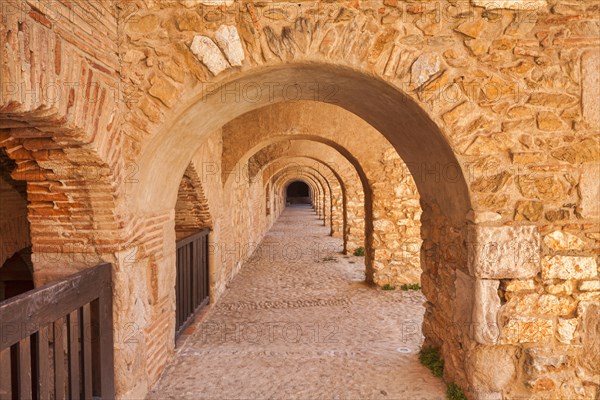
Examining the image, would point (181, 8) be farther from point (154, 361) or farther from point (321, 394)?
point (321, 394)

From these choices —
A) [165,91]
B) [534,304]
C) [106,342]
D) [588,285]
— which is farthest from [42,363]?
[588,285]

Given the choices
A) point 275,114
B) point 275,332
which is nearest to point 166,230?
point 275,332

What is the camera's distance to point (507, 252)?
118 inches

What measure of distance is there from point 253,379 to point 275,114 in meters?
4.91

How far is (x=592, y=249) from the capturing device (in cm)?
304

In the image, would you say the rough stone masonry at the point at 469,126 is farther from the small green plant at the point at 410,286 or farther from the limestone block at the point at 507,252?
the small green plant at the point at 410,286

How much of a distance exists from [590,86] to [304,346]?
3.52m

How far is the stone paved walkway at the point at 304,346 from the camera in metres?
3.58

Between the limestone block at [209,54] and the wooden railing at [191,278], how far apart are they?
254cm

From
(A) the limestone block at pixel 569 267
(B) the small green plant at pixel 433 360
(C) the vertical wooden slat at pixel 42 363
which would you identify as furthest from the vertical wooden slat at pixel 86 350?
(A) the limestone block at pixel 569 267

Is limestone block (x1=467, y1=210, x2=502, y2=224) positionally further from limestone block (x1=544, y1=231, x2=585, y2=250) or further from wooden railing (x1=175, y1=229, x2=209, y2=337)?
wooden railing (x1=175, y1=229, x2=209, y2=337)

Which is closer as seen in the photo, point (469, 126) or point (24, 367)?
point (24, 367)

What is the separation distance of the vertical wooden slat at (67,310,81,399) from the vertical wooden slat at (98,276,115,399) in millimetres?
200

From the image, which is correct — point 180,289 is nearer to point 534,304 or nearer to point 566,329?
point 534,304
